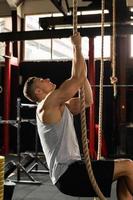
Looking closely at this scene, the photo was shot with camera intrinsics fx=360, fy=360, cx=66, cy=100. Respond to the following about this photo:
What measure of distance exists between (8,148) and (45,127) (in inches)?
219

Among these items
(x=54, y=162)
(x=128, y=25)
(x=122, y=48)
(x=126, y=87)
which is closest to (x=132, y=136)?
(x=126, y=87)

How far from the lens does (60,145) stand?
2.47 m

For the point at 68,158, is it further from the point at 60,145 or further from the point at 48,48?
the point at 48,48

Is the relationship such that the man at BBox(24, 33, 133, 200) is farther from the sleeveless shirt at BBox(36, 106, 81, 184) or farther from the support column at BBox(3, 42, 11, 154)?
the support column at BBox(3, 42, 11, 154)

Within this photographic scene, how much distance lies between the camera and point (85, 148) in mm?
2068

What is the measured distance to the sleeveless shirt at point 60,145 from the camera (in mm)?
2467

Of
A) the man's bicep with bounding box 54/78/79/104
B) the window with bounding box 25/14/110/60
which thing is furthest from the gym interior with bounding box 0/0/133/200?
the man's bicep with bounding box 54/78/79/104

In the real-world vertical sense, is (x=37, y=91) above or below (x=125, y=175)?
above

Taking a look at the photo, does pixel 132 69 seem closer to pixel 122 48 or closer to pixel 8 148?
pixel 122 48

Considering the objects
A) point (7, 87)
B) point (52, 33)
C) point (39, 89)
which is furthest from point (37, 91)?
point (7, 87)

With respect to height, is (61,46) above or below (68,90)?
above

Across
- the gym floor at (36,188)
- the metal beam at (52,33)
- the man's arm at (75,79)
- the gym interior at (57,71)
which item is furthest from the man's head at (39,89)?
the gym interior at (57,71)

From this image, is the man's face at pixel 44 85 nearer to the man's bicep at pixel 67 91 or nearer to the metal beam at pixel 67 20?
the man's bicep at pixel 67 91

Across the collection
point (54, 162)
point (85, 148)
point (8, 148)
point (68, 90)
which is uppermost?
point (68, 90)
